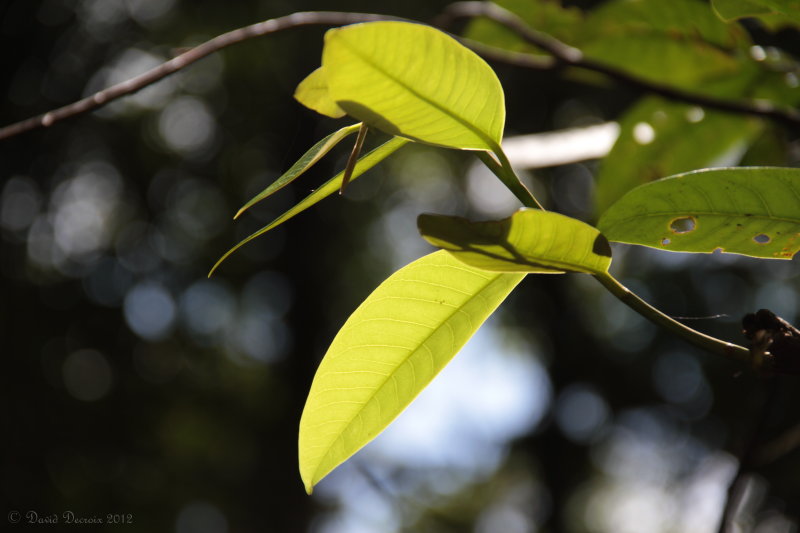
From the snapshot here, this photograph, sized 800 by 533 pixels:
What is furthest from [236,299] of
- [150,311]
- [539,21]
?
[539,21]

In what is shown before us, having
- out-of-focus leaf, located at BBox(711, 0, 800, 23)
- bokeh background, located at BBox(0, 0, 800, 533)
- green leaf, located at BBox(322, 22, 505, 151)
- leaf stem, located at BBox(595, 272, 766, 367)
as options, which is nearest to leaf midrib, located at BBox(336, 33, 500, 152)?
green leaf, located at BBox(322, 22, 505, 151)

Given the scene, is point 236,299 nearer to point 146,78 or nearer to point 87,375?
point 87,375

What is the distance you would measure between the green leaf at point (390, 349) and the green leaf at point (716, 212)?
0.08 metres

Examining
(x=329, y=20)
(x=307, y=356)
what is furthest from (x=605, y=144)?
(x=307, y=356)

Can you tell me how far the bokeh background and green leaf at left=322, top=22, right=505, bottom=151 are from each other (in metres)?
3.80

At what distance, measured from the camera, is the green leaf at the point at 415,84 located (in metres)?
0.34

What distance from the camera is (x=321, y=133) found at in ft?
19.0

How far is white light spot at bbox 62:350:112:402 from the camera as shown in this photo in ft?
15.8

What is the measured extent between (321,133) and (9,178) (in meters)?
2.45

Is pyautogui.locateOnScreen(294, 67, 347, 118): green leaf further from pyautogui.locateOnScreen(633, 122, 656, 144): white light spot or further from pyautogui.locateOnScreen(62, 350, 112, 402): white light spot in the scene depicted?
pyautogui.locateOnScreen(62, 350, 112, 402): white light spot

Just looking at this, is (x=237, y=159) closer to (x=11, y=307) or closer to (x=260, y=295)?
(x=260, y=295)

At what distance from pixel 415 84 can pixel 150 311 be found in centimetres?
544

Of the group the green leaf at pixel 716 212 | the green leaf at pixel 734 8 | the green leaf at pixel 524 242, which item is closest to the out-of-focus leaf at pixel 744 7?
the green leaf at pixel 734 8

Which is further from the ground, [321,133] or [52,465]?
[321,133]
